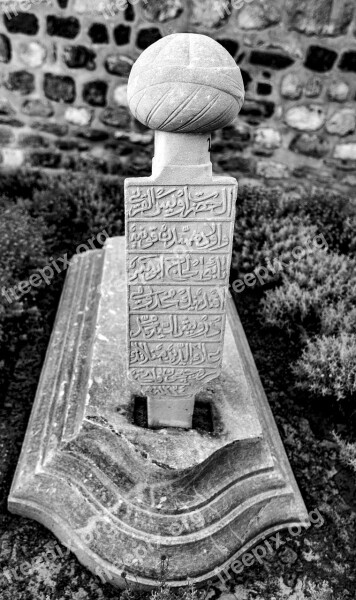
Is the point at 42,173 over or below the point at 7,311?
over

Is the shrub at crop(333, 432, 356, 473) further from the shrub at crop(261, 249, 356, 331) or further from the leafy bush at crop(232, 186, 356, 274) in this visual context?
the leafy bush at crop(232, 186, 356, 274)

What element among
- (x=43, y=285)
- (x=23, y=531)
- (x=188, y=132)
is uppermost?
(x=188, y=132)

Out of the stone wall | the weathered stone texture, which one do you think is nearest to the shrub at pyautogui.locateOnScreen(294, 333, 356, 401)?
the stone wall

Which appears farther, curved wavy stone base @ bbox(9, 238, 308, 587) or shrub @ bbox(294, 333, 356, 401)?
shrub @ bbox(294, 333, 356, 401)

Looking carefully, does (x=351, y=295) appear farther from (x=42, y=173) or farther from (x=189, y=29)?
(x=42, y=173)

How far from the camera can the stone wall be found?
14.2 ft

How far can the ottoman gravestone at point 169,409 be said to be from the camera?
1927 millimetres

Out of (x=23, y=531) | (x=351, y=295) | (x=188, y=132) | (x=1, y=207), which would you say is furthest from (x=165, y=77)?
(x=1, y=207)

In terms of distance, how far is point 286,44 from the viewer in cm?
438

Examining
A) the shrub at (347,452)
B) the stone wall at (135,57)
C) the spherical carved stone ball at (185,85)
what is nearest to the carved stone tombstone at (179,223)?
the spherical carved stone ball at (185,85)

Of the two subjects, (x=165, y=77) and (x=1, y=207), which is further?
(x=1, y=207)

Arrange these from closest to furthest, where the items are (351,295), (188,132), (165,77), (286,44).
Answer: (165,77)
(188,132)
(351,295)
(286,44)

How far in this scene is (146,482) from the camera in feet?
8.11

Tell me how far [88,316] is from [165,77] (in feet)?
6.09
